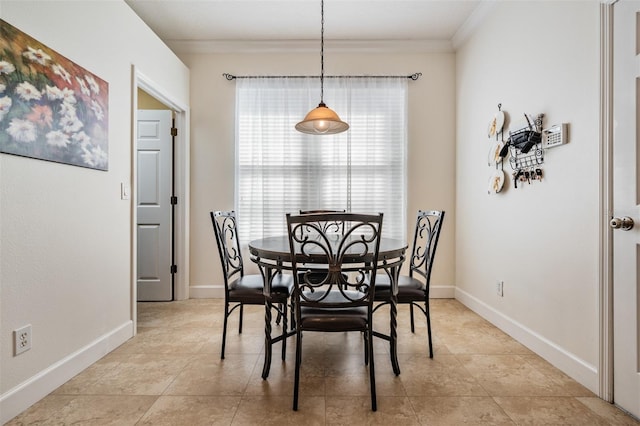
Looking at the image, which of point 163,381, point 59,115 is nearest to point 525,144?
point 163,381

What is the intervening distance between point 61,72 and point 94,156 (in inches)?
20.1

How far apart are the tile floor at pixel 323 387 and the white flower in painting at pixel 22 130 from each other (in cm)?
134

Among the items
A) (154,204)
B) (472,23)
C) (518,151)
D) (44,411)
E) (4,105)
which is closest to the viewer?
(4,105)

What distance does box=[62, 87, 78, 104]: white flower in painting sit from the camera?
1860 millimetres

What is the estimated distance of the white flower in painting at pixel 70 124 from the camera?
1.85m

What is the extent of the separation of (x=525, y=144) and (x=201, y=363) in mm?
2650

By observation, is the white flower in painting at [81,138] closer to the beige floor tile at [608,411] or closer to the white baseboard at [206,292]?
the white baseboard at [206,292]

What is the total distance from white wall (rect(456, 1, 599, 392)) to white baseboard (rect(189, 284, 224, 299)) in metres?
2.63

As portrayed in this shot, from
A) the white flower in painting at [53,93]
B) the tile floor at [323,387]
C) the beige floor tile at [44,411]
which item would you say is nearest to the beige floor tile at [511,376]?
the tile floor at [323,387]

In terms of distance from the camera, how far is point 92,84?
2.10 meters

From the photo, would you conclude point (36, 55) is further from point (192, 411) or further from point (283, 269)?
point (192, 411)

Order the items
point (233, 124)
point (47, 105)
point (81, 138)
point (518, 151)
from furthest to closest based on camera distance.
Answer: point (233, 124)
point (518, 151)
point (81, 138)
point (47, 105)

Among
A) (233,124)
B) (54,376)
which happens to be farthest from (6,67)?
(233,124)

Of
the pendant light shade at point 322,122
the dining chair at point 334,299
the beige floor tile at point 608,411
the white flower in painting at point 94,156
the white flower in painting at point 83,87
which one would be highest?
the white flower in painting at point 83,87
